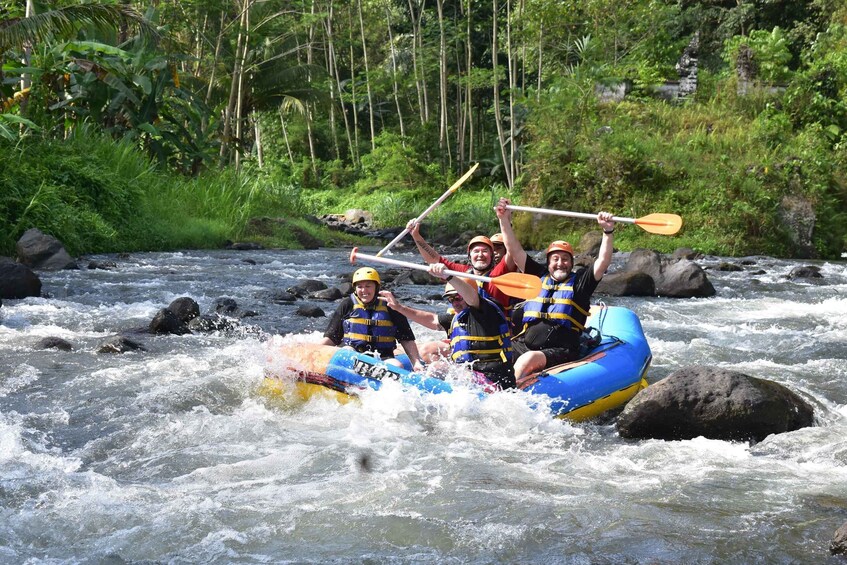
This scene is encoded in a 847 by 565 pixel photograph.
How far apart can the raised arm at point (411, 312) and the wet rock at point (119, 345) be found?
2380mm

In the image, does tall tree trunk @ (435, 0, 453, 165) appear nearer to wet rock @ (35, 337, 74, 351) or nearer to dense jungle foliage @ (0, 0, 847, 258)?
dense jungle foliage @ (0, 0, 847, 258)

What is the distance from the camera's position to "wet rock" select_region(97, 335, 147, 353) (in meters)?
7.23

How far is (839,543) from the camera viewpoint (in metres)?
A: 3.55

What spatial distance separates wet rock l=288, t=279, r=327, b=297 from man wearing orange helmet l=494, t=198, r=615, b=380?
492 centimetres

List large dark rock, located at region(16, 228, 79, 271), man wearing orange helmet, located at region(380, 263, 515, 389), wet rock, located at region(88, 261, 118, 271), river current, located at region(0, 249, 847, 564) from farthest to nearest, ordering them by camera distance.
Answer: wet rock, located at region(88, 261, 118, 271)
large dark rock, located at region(16, 228, 79, 271)
man wearing orange helmet, located at region(380, 263, 515, 389)
river current, located at region(0, 249, 847, 564)

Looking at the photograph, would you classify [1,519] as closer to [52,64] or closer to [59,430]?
[59,430]

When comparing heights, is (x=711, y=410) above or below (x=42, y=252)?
above

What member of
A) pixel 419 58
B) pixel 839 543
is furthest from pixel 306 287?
pixel 419 58

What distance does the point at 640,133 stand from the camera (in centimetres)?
1886

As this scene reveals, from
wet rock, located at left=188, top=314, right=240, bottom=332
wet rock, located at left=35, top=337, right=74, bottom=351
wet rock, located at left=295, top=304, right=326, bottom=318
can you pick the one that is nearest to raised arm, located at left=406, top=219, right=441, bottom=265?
wet rock, located at left=188, top=314, right=240, bottom=332

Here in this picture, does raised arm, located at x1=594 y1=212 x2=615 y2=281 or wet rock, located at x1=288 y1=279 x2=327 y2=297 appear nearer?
raised arm, located at x1=594 y1=212 x2=615 y2=281

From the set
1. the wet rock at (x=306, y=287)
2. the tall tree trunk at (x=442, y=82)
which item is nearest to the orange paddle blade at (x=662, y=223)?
the wet rock at (x=306, y=287)

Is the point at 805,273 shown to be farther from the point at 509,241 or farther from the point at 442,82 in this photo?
the point at 442,82

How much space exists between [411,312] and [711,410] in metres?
2.00
